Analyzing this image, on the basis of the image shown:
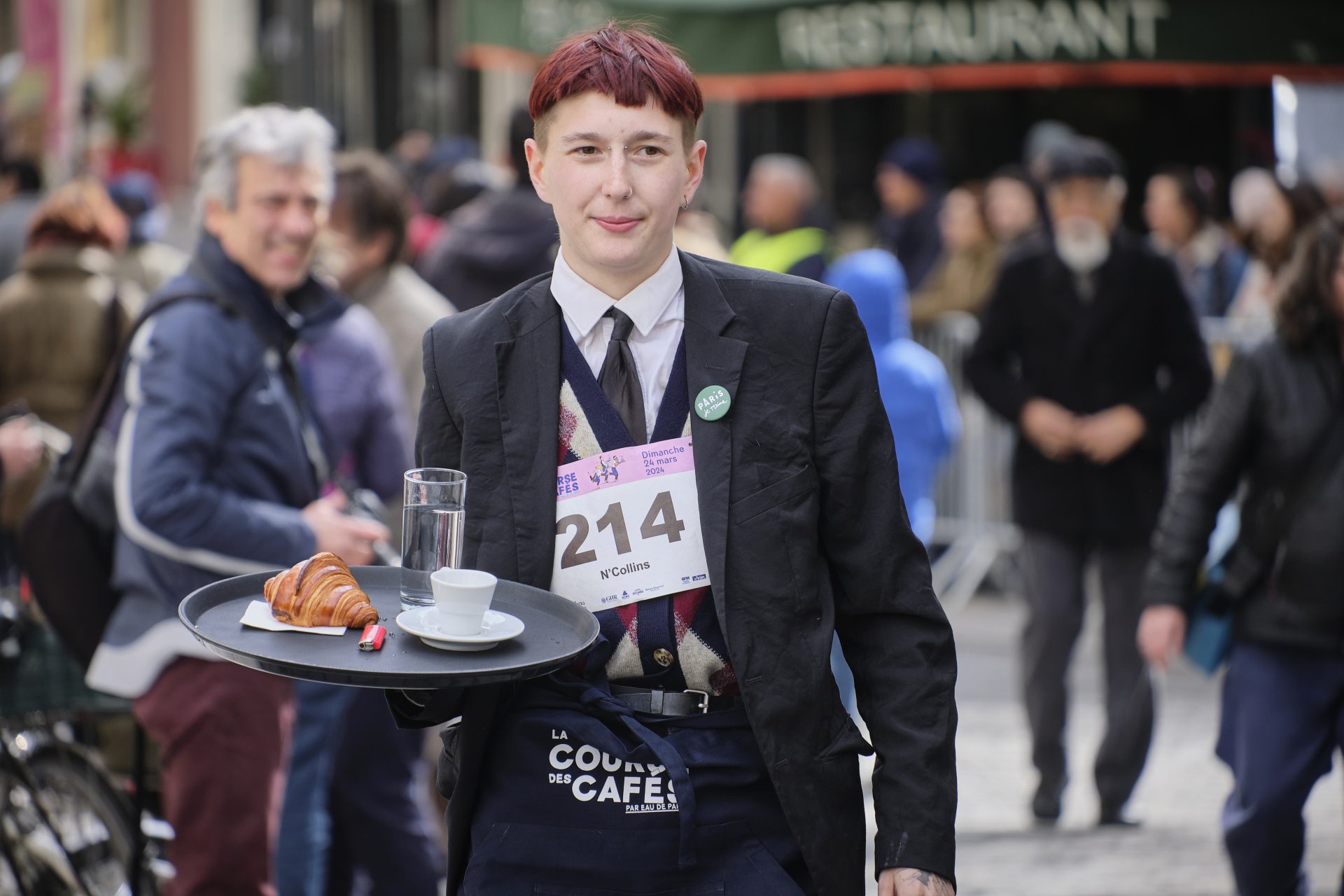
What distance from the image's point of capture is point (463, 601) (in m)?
2.43

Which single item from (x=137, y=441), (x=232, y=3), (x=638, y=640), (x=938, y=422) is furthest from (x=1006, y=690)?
(x=232, y=3)

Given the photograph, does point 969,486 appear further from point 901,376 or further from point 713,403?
point 713,403

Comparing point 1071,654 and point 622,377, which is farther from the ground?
point 622,377

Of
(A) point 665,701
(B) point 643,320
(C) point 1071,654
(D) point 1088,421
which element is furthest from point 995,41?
(A) point 665,701

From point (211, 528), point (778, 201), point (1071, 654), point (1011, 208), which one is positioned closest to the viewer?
point (211, 528)

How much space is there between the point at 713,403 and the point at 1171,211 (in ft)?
27.6

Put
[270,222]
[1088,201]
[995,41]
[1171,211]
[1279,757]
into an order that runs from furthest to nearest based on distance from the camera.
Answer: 1. [1171,211]
2. [995,41]
3. [1088,201]
4. [1279,757]
5. [270,222]

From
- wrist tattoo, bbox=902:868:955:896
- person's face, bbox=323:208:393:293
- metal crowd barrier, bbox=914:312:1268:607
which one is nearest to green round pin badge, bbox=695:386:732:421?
wrist tattoo, bbox=902:868:955:896

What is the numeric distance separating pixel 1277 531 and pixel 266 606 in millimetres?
3005

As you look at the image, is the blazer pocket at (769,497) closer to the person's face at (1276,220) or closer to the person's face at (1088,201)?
the person's face at (1088,201)

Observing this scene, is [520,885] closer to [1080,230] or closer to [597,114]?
[597,114]

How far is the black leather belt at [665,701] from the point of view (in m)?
2.67

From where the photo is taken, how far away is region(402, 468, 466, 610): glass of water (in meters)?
2.58

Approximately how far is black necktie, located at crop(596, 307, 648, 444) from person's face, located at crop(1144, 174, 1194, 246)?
834cm
